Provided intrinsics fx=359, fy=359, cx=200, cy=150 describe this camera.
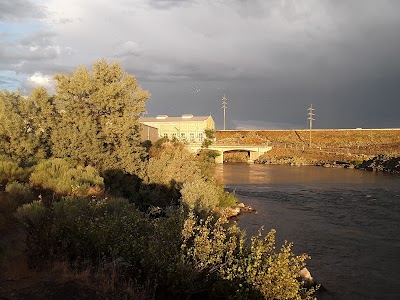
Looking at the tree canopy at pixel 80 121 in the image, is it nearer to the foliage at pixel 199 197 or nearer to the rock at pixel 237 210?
the foliage at pixel 199 197

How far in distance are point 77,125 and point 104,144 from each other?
241cm

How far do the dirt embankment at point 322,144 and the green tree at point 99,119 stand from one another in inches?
2479

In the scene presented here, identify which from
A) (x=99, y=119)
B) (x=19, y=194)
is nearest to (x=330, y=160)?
(x=99, y=119)

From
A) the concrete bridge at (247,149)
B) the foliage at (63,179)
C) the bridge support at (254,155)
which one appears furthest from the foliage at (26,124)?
the bridge support at (254,155)

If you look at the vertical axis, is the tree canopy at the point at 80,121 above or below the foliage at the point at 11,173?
above

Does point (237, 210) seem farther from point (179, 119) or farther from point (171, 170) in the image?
point (179, 119)

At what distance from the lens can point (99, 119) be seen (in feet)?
91.3

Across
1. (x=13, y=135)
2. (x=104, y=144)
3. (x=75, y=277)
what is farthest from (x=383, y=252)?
(x=13, y=135)

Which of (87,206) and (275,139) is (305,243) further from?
(275,139)

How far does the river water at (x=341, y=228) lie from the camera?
49.2 ft

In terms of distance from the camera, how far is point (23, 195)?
560 inches

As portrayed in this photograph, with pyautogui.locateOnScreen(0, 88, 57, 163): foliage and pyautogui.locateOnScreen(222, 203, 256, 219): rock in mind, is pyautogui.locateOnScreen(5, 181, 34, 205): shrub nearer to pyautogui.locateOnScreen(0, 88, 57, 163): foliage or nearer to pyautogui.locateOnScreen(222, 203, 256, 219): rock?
pyautogui.locateOnScreen(0, 88, 57, 163): foliage

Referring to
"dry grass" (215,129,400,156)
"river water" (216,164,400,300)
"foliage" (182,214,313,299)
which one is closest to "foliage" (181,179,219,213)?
"river water" (216,164,400,300)

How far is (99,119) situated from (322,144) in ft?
319
